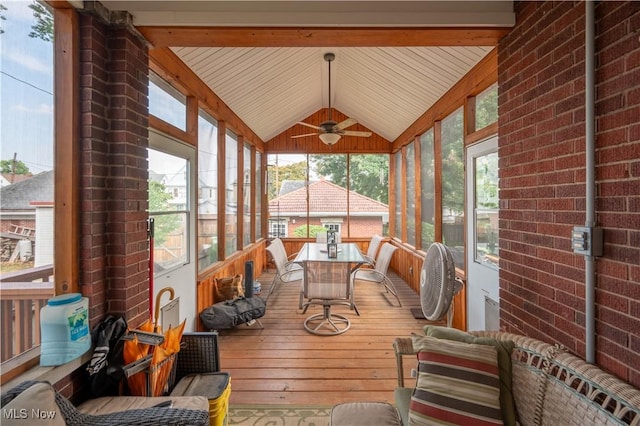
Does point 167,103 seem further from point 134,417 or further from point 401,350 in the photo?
point 401,350

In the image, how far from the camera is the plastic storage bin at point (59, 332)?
147 cm

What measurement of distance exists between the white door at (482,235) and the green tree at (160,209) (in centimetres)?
281

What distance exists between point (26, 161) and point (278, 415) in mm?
2000

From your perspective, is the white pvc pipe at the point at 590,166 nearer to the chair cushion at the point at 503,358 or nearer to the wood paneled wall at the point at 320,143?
the chair cushion at the point at 503,358

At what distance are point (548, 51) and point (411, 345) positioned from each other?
1.70m

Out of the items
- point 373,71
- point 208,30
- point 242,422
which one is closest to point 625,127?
point 208,30

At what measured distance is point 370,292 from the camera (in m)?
4.79

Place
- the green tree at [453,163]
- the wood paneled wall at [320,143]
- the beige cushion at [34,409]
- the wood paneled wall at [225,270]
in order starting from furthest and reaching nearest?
the wood paneled wall at [320,143] → the green tree at [453,163] → the wood paneled wall at [225,270] → the beige cushion at [34,409]

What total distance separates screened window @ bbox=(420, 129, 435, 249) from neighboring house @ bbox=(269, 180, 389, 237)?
2044mm

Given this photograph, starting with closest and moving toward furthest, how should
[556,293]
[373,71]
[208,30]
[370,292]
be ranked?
[556,293] → [208,30] → [373,71] → [370,292]

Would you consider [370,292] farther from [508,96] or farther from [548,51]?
[548,51]

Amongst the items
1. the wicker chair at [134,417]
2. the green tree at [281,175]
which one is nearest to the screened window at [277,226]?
the green tree at [281,175]

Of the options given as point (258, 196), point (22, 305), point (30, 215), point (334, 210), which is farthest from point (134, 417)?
point (334, 210)

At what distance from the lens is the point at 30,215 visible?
1531 millimetres
